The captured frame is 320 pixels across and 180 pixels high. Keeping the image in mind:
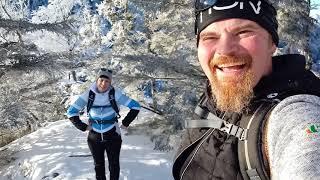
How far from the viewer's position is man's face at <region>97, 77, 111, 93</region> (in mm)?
6777

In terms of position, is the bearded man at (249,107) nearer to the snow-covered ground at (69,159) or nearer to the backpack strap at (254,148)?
the backpack strap at (254,148)

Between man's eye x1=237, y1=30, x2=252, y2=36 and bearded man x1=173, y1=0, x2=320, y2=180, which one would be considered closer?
bearded man x1=173, y1=0, x2=320, y2=180

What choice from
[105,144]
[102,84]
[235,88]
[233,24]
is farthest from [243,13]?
[105,144]

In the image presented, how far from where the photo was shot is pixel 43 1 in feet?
148

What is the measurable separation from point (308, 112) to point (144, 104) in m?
11.4

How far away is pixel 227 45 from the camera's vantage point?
1656mm

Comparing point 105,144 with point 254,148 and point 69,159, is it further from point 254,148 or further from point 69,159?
point 254,148

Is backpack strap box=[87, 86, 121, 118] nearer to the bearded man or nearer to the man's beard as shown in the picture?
the bearded man

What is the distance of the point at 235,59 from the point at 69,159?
8914 mm

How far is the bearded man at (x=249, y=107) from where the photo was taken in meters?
1.29

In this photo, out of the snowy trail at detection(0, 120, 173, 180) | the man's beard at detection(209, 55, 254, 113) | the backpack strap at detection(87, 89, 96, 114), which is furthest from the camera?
the snowy trail at detection(0, 120, 173, 180)

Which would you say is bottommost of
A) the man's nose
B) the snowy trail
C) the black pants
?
the snowy trail

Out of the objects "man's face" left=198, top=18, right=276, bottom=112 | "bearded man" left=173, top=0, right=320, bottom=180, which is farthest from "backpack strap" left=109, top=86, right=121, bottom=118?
"man's face" left=198, top=18, right=276, bottom=112

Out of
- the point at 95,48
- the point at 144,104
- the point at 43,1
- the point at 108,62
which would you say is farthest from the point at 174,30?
the point at 43,1
